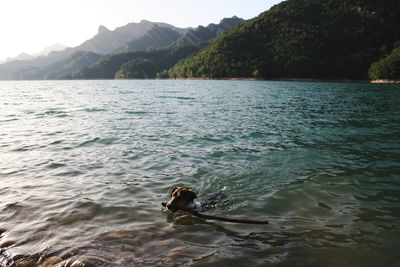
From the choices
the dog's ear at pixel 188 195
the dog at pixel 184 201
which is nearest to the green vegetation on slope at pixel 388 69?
the dog at pixel 184 201

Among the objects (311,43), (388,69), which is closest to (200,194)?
(388,69)

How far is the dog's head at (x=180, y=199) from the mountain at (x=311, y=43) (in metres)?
143

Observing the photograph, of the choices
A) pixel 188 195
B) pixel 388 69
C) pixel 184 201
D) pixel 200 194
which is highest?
pixel 388 69

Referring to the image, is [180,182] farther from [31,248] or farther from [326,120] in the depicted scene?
[326,120]

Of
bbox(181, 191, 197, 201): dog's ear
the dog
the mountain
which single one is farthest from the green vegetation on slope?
bbox(181, 191, 197, 201): dog's ear

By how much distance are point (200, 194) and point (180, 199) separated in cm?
197

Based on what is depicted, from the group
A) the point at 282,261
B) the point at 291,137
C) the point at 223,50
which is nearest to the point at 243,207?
the point at 282,261

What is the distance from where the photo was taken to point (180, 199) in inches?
391

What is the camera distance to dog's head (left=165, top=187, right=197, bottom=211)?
9852mm

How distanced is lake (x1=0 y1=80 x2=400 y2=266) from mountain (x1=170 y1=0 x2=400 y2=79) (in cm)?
13424

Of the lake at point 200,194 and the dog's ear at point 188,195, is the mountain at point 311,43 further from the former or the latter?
the dog's ear at point 188,195

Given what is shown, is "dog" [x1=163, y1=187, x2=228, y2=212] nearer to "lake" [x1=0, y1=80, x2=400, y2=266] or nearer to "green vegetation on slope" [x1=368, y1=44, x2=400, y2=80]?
"lake" [x1=0, y1=80, x2=400, y2=266]

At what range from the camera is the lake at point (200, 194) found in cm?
775

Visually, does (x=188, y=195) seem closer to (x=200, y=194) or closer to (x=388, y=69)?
(x=200, y=194)
